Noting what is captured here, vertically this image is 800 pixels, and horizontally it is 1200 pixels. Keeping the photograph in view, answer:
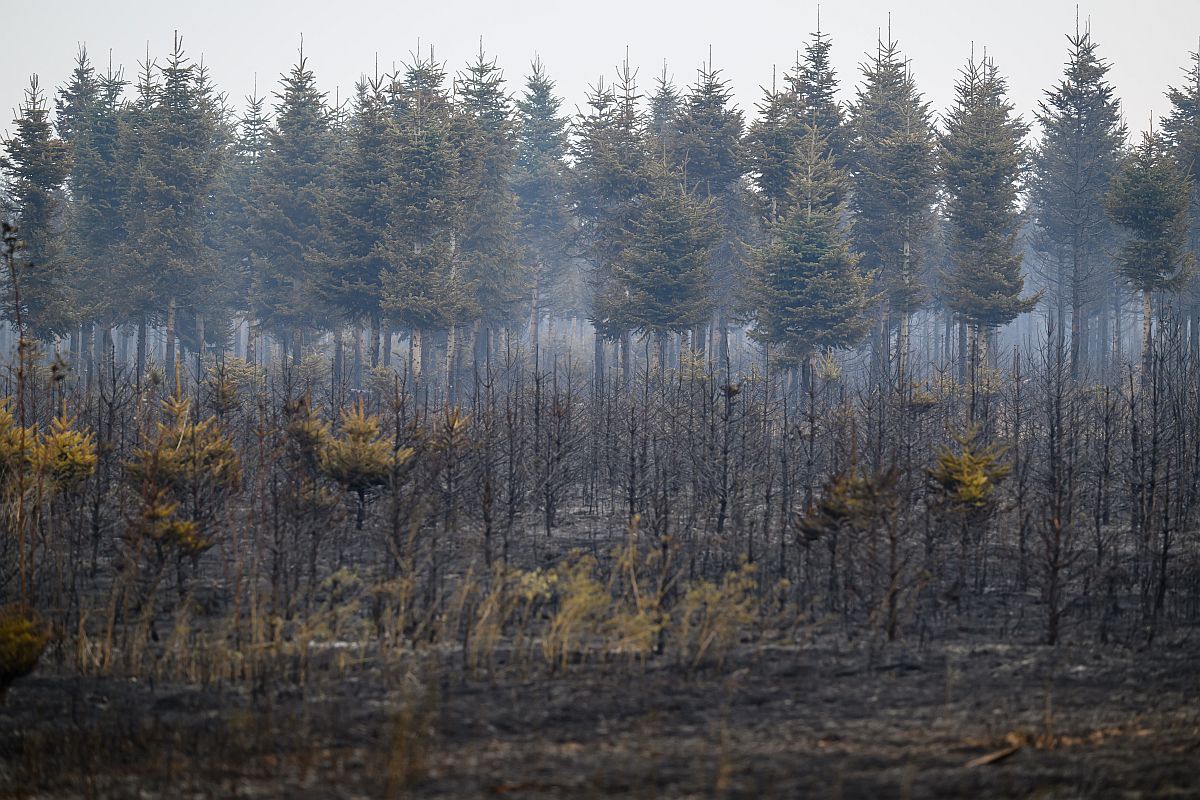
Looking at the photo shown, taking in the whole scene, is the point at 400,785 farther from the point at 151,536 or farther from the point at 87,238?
the point at 87,238

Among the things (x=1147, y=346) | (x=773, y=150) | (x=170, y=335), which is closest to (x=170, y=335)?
(x=170, y=335)

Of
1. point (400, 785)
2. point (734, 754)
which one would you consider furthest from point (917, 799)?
point (400, 785)

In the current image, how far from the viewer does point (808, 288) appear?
1455 inches

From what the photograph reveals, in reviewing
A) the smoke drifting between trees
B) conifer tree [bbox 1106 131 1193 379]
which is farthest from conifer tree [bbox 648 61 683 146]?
conifer tree [bbox 1106 131 1193 379]

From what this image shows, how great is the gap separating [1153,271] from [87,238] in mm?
40185

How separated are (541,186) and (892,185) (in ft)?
67.0

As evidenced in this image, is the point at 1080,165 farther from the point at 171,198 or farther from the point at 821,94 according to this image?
the point at 171,198

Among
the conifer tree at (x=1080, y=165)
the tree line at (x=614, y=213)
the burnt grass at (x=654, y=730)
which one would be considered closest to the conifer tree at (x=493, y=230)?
the tree line at (x=614, y=213)

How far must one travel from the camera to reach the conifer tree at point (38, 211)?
37969mm

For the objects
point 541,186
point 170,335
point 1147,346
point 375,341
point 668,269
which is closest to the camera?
point 1147,346

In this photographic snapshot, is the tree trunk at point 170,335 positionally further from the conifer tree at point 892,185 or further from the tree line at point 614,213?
the conifer tree at point 892,185

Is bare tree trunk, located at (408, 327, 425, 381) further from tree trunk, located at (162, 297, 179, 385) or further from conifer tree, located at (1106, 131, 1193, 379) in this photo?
conifer tree, located at (1106, 131, 1193, 379)

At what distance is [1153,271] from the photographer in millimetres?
37156

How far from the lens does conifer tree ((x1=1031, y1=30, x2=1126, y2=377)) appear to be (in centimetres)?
4438
